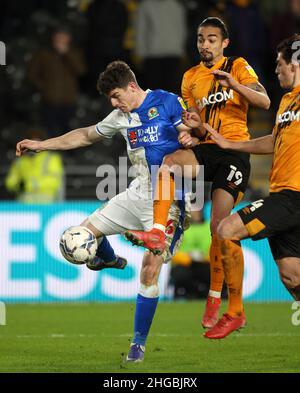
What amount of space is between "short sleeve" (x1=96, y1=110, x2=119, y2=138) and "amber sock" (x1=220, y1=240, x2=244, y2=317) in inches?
61.6

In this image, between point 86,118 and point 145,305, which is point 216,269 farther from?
point 86,118

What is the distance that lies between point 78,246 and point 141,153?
109 cm

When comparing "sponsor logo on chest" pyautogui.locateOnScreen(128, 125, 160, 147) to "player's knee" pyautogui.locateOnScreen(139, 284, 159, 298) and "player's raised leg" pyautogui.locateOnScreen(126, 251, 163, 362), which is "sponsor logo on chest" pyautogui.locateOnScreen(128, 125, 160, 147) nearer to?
"player's raised leg" pyautogui.locateOnScreen(126, 251, 163, 362)

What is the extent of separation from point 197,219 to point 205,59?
242 inches

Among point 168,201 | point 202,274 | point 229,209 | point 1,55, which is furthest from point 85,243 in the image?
point 1,55

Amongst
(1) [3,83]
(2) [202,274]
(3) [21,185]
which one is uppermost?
(1) [3,83]

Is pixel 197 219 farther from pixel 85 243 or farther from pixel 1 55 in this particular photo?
pixel 85 243

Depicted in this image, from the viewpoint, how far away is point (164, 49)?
17.8m

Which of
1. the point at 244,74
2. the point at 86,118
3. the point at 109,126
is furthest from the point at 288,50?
the point at 86,118

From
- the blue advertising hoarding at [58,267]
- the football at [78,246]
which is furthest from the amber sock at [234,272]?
the blue advertising hoarding at [58,267]

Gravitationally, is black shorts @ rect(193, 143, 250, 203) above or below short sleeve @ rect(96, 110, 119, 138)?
below

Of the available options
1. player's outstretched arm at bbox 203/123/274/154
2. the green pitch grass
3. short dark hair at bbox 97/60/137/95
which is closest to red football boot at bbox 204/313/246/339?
the green pitch grass

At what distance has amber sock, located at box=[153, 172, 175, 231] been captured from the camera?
934cm

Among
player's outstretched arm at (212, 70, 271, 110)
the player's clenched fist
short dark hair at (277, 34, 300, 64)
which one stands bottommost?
the player's clenched fist
